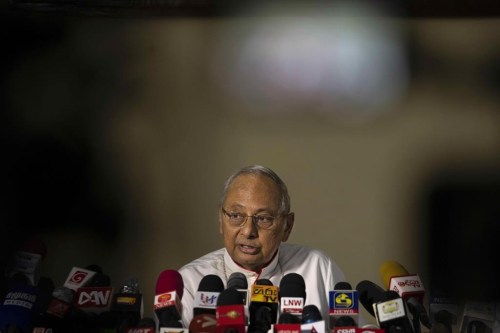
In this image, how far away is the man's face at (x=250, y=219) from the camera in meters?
3.65

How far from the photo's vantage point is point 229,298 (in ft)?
9.48

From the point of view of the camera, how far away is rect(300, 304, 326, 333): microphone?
292cm

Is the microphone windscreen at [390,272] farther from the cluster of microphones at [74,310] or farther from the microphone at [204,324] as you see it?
the cluster of microphones at [74,310]

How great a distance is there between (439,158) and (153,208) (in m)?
1.69

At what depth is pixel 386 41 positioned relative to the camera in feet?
17.2

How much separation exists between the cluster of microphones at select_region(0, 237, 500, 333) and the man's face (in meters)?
0.41

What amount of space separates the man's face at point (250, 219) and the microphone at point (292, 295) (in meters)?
0.52

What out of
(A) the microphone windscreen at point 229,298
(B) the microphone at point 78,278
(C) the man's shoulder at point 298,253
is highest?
(C) the man's shoulder at point 298,253

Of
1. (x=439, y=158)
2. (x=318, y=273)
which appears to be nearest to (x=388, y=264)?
(x=318, y=273)

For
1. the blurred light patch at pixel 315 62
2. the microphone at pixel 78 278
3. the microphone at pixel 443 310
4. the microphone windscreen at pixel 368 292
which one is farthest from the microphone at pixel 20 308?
the blurred light patch at pixel 315 62

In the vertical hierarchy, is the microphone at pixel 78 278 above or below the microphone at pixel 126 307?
above

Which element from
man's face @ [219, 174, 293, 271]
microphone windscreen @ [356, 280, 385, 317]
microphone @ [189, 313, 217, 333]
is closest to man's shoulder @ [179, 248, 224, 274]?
man's face @ [219, 174, 293, 271]

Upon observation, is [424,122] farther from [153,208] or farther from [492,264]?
[153,208]

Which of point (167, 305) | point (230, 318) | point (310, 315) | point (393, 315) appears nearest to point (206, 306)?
point (167, 305)
